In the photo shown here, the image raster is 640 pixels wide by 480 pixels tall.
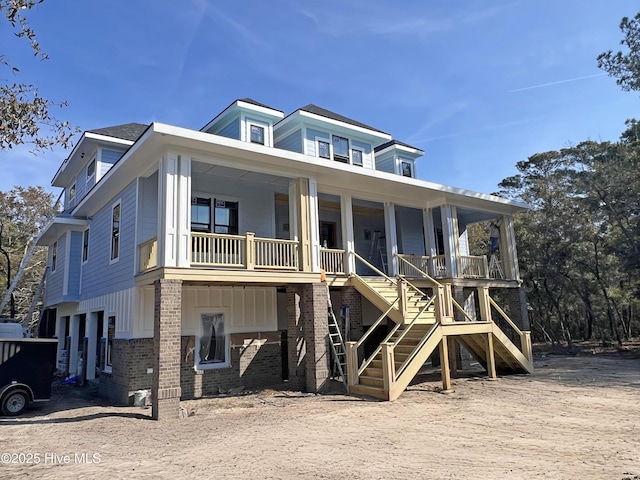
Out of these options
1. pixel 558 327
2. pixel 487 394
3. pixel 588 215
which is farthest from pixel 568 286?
pixel 487 394

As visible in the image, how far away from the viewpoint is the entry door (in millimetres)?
18109

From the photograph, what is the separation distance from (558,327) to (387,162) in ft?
82.2

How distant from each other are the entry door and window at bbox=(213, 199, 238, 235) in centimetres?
457

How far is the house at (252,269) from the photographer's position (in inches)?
424

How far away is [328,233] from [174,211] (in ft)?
27.9

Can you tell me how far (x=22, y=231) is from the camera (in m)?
31.4

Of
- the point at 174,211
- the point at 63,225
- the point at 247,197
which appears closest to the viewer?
the point at 174,211

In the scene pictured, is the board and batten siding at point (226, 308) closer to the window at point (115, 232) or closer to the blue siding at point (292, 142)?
the window at point (115, 232)

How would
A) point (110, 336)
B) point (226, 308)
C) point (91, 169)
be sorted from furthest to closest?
point (91, 169) → point (110, 336) → point (226, 308)

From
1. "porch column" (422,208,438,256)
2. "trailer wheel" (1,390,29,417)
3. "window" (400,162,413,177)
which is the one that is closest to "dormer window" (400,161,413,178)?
"window" (400,162,413,177)

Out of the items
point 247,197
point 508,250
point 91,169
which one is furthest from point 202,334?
point 508,250

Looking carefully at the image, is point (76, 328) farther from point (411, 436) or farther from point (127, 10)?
point (411, 436)

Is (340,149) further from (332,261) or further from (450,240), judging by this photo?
(332,261)

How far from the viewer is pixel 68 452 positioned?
7113 mm
